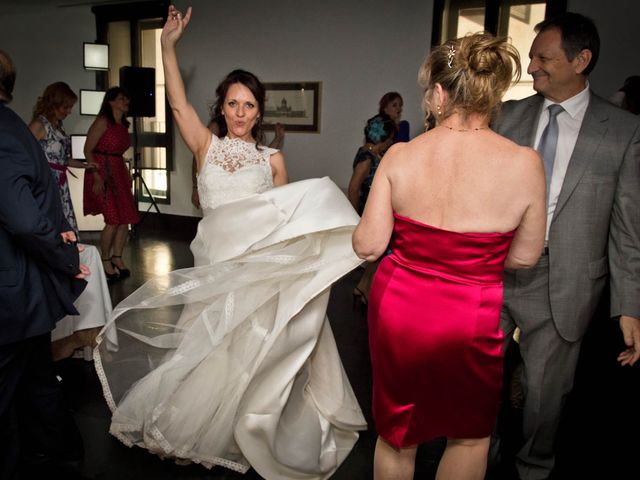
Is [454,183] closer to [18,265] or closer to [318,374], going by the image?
[318,374]

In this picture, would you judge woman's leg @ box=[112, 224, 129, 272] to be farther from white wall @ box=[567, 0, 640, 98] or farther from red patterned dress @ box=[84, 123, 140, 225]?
white wall @ box=[567, 0, 640, 98]

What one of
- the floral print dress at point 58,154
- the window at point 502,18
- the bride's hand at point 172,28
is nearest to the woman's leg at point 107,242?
the floral print dress at point 58,154

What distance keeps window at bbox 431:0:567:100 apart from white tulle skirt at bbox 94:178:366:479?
4319 mm

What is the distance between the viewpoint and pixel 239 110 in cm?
256

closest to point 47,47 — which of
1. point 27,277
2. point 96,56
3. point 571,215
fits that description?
point 96,56

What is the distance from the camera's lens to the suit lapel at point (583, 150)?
6.87 ft

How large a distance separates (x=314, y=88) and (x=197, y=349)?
5514mm

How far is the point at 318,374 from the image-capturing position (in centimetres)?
260

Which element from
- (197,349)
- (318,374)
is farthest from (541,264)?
(197,349)

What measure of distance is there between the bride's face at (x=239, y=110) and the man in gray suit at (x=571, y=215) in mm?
1027

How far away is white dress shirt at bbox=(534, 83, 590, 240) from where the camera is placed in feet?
7.09

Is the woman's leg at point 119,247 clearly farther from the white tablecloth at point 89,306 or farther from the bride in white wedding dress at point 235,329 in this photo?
the bride in white wedding dress at point 235,329

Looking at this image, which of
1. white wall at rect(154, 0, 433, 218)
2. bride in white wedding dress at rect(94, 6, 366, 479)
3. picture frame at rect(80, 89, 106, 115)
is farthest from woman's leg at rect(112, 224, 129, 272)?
bride in white wedding dress at rect(94, 6, 366, 479)

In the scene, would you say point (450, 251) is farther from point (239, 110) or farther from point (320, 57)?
point (320, 57)
